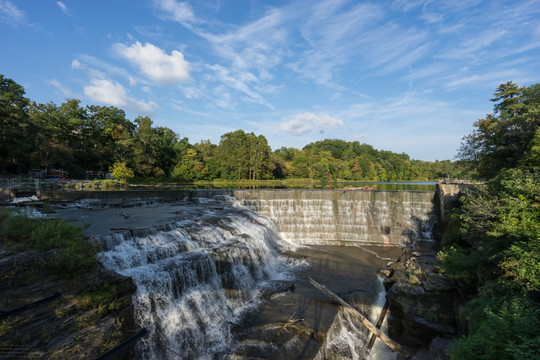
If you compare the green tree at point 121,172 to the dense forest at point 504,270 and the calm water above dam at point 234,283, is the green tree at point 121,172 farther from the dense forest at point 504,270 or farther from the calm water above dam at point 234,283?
the dense forest at point 504,270

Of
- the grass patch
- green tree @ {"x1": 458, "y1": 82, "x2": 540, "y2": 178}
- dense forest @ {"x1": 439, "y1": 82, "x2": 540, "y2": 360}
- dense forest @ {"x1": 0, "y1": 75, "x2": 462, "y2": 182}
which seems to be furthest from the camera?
dense forest @ {"x1": 0, "y1": 75, "x2": 462, "y2": 182}

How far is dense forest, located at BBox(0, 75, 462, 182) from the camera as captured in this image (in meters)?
30.2

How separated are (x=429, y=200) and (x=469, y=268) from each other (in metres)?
11.9

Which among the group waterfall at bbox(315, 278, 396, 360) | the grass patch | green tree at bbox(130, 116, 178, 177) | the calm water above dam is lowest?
waterfall at bbox(315, 278, 396, 360)

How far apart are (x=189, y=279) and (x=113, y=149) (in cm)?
4522

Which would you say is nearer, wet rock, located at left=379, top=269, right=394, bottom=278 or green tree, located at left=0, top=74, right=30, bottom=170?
wet rock, located at left=379, top=269, right=394, bottom=278

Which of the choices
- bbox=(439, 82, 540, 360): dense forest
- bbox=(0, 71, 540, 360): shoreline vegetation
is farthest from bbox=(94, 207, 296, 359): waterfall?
bbox=(439, 82, 540, 360): dense forest

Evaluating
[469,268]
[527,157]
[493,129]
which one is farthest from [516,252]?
[493,129]

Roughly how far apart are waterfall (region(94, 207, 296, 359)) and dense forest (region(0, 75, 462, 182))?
2199 centimetres

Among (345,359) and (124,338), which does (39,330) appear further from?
(345,359)

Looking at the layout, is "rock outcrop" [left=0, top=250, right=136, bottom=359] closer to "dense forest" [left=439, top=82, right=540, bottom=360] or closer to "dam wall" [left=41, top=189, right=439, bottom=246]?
"dense forest" [left=439, top=82, right=540, bottom=360]

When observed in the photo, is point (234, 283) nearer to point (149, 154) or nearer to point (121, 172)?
point (121, 172)

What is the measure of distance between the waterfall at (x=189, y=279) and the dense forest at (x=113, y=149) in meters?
22.0

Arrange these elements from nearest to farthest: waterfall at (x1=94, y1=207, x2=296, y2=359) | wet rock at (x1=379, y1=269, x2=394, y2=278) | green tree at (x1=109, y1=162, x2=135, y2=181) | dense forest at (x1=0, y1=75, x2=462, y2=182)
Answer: waterfall at (x1=94, y1=207, x2=296, y2=359) → wet rock at (x1=379, y1=269, x2=394, y2=278) → dense forest at (x1=0, y1=75, x2=462, y2=182) → green tree at (x1=109, y1=162, x2=135, y2=181)
